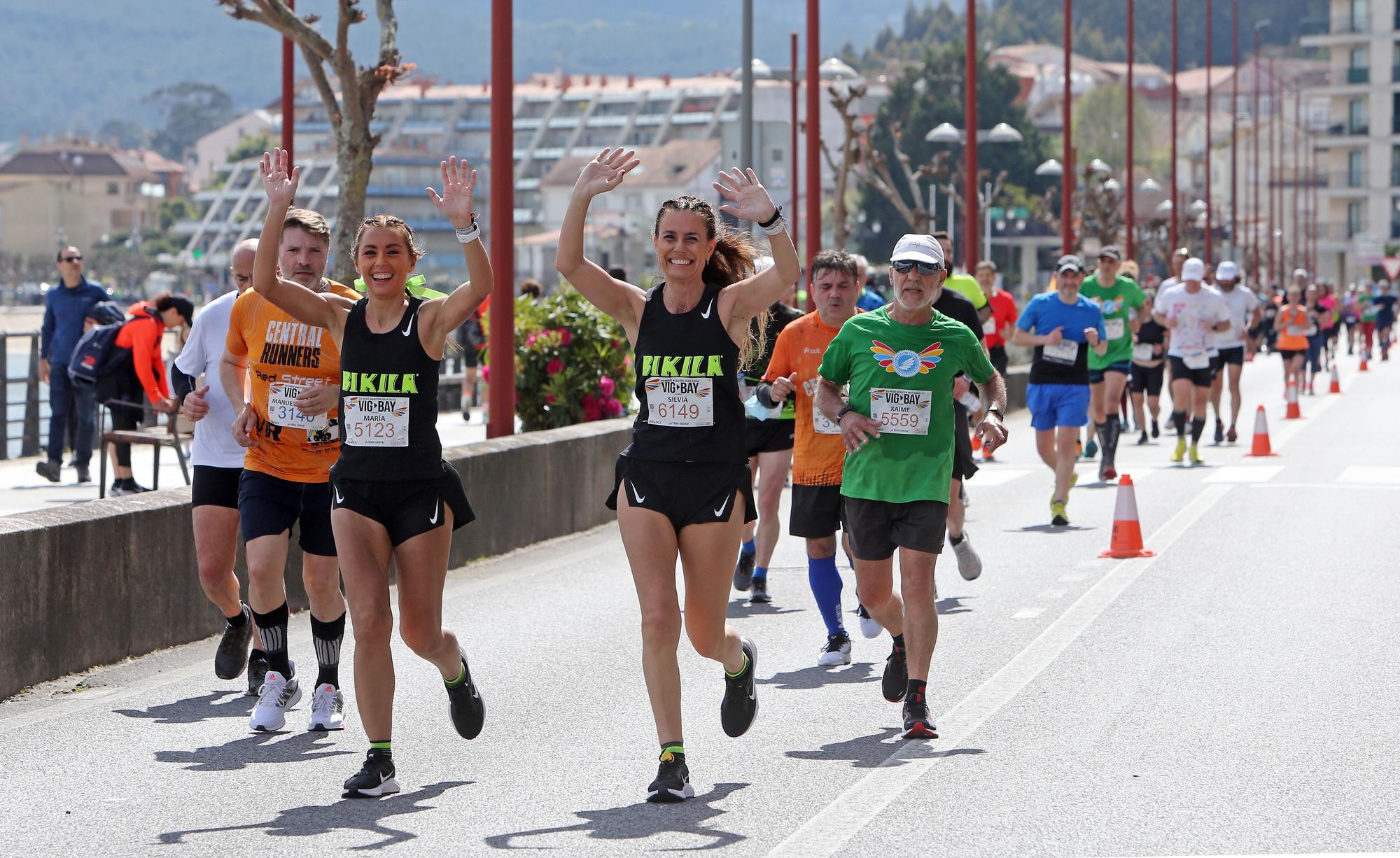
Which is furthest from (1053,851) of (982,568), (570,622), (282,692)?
(982,568)

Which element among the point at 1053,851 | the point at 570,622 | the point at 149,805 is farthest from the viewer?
the point at 570,622

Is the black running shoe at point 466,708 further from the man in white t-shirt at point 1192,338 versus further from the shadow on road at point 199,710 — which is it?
the man in white t-shirt at point 1192,338

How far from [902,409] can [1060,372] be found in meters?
7.74

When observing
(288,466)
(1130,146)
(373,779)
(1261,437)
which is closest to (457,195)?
(288,466)

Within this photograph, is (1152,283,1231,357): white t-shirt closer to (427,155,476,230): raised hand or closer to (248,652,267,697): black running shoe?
(248,652,267,697): black running shoe

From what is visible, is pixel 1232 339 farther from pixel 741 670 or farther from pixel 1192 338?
pixel 741 670

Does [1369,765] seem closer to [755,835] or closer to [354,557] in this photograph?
[755,835]

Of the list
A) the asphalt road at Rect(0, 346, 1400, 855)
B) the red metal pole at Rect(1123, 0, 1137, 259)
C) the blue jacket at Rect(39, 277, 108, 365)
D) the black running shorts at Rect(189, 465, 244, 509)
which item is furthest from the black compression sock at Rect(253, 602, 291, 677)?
the red metal pole at Rect(1123, 0, 1137, 259)

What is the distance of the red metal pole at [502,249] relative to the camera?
49.2ft

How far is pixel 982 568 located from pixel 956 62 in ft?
340

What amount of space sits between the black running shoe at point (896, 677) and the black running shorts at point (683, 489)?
5.28ft

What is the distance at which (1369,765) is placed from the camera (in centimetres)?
700

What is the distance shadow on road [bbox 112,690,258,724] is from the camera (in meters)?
8.24

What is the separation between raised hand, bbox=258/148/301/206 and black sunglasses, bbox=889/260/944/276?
209 centimetres
